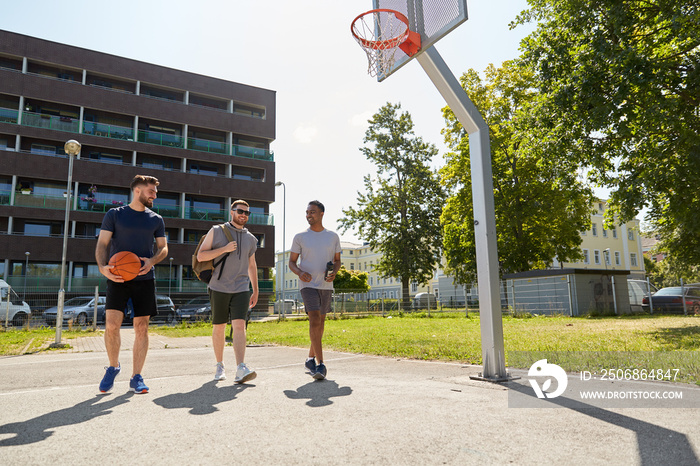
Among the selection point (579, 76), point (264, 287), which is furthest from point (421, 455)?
point (264, 287)

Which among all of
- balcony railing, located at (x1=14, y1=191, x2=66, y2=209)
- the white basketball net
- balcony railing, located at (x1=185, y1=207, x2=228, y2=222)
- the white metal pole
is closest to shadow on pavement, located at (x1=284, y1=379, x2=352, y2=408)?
the white metal pole

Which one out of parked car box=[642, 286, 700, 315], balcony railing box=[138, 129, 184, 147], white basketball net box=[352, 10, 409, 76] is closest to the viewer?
white basketball net box=[352, 10, 409, 76]

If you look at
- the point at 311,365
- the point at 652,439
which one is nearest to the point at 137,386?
the point at 311,365

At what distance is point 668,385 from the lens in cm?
414

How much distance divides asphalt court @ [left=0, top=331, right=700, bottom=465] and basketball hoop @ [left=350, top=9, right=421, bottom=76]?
13.1ft

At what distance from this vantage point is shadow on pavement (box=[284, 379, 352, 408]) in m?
3.79

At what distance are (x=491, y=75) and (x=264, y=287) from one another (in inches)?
900

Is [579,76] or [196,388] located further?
[579,76]

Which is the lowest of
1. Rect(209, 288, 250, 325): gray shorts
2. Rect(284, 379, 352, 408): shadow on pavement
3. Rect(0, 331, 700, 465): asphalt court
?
Rect(284, 379, 352, 408): shadow on pavement

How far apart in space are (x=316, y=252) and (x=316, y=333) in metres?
0.93

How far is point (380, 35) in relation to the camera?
20.7 feet

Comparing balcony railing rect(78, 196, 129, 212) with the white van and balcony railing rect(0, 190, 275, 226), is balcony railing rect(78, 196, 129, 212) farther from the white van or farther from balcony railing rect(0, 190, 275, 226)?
the white van

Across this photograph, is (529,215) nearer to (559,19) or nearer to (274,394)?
(559,19)

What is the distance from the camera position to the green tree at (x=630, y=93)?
12258mm
